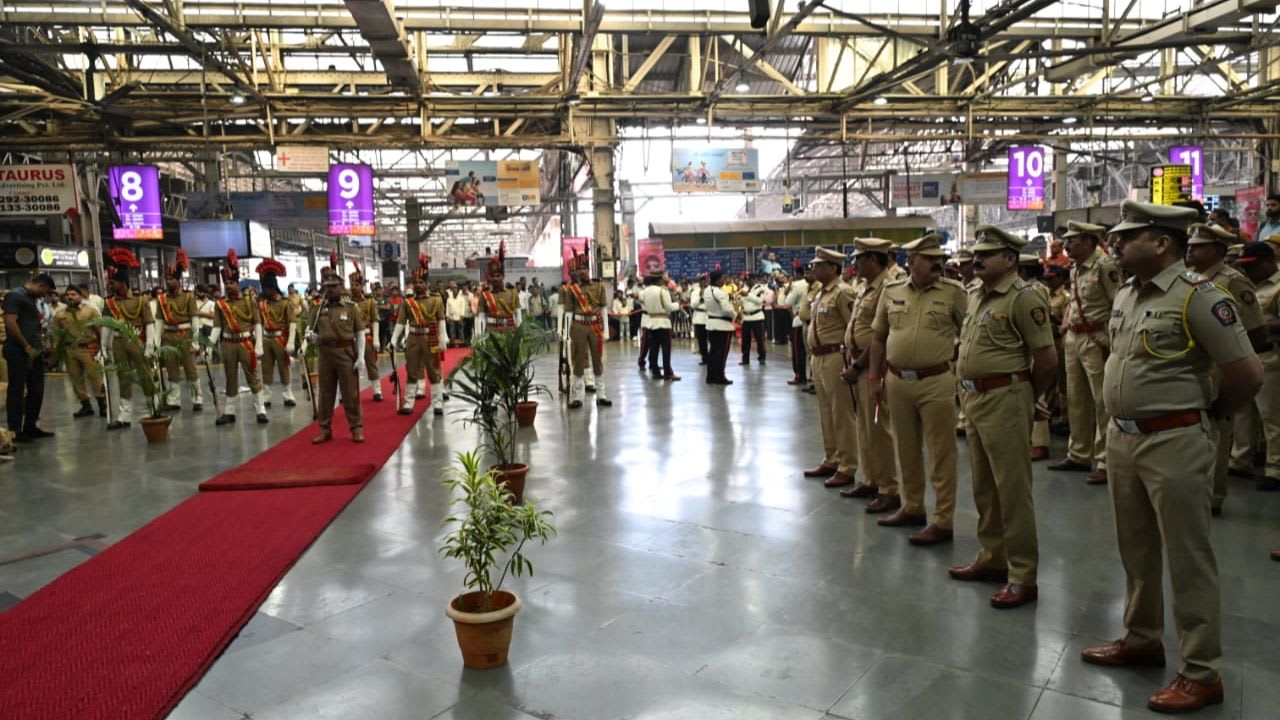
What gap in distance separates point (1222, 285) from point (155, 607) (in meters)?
5.38

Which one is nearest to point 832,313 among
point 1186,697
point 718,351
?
point 1186,697

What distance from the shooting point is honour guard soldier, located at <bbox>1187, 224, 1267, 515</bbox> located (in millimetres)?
4145

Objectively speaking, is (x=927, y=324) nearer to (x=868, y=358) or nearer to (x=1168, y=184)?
(x=868, y=358)

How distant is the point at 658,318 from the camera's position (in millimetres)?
12445

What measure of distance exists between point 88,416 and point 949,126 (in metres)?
20.1

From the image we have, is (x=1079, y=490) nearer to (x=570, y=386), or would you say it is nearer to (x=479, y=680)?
(x=479, y=680)

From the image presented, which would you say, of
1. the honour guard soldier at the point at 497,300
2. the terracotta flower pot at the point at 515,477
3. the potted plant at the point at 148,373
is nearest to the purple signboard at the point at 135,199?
the potted plant at the point at 148,373

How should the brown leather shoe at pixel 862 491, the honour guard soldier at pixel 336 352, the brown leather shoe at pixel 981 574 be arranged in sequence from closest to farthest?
the brown leather shoe at pixel 981 574 → the brown leather shoe at pixel 862 491 → the honour guard soldier at pixel 336 352

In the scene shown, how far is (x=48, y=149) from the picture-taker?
16078 mm

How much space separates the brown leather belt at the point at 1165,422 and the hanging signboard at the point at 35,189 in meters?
16.6

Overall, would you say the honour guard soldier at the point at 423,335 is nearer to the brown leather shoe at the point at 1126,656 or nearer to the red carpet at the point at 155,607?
the red carpet at the point at 155,607

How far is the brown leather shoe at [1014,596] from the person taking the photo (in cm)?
364

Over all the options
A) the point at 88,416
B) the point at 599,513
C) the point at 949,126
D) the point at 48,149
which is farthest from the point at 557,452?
the point at 949,126

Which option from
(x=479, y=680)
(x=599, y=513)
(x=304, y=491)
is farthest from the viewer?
(x=304, y=491)
